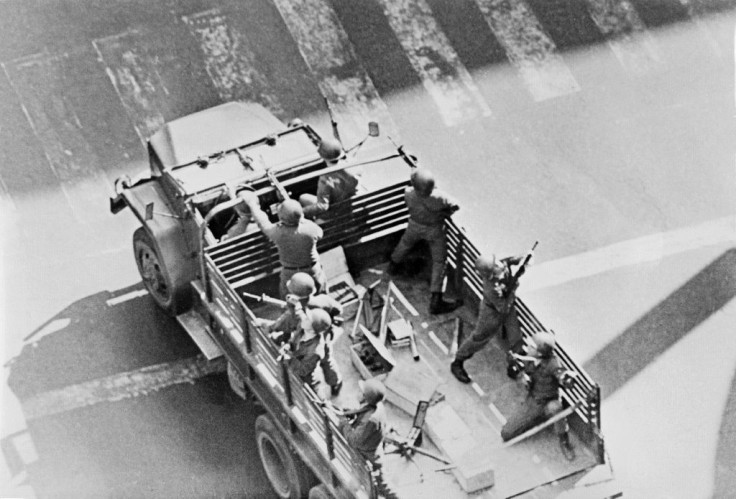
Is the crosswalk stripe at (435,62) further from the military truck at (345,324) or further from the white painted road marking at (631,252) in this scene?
the military truck at (345,324)

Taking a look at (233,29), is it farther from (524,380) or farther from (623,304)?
(524,380)

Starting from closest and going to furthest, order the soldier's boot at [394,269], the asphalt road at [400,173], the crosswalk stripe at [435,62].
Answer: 1. the soldier's boot at [394,269]
2. the asphalt road at [400,173]
3. the crosswalk stripe at [435,62]

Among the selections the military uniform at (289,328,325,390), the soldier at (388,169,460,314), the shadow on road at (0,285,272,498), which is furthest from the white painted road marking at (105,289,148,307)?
the military uniform at (289,328,325,390)

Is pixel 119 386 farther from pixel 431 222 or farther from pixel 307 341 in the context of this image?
pixel 431 222

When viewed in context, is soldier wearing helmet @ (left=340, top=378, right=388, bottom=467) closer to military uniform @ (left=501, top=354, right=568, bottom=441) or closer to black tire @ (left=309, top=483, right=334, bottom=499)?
black tire @ (left=309, top=483, right=334, bottom=499)

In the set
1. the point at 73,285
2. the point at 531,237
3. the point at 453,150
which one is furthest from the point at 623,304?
the point at 73,285

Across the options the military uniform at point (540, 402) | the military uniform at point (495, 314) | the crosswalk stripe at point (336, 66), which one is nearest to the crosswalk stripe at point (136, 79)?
the crosswalk stripe at point (336, 66)

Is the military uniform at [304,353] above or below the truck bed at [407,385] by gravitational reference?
above

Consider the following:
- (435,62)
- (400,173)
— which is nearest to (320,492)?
(400,173)
